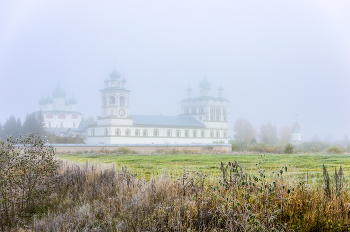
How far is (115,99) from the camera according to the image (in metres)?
56.4

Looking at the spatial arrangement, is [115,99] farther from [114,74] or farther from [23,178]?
[23,178]

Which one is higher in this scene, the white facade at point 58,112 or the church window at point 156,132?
the white facade at point 58,112

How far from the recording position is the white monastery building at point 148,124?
54250 mm

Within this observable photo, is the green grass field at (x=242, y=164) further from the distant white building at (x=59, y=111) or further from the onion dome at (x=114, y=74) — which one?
the distant white building at (x=59, y=111)

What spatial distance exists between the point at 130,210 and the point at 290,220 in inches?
95.8

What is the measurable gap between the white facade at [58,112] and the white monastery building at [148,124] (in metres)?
23.1

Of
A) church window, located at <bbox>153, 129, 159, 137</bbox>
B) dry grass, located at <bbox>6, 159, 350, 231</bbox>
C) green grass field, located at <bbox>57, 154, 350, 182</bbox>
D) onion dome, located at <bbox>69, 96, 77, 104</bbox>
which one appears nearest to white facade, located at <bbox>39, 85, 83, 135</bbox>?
onion dome, located at <bbox>69, 96, 77, 104</bbox>

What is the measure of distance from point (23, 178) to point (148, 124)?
49474 mm

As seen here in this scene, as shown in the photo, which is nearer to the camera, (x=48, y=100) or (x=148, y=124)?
(x=148, y=124)

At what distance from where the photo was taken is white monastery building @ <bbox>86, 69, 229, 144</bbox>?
54.2m

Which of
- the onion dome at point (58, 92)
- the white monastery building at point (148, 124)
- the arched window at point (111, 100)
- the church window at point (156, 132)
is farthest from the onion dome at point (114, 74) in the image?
the onion dome at point (58, 92)

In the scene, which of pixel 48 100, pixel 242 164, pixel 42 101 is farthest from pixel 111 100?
pixel 242 164

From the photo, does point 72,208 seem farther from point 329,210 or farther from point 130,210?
point 329,210

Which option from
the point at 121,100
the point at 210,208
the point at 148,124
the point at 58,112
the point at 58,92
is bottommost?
the point at 210,208
